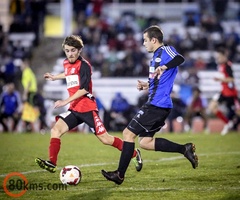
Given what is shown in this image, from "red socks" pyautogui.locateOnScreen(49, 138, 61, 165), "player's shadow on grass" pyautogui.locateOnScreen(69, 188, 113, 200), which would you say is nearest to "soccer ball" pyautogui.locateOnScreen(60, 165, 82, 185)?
"player's shadow on grass" pyautogui.locateOnScreen(69, 188, 113, 200)

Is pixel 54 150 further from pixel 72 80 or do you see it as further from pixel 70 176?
pixel 72 80

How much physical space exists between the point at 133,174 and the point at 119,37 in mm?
18431

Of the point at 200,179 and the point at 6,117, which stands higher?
the point at 200,179

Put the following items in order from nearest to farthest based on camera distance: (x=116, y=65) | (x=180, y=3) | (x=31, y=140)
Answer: (x=31, y=140) < (x=116, y=65) < (x=180, y=3)

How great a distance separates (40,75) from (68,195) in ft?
65.9

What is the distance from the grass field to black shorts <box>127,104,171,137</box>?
781 millimetres

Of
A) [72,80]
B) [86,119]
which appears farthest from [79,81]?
[86,119]

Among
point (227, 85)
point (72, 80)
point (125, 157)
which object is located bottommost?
point (227, 85)

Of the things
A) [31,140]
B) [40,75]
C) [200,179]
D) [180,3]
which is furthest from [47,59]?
[200,179]

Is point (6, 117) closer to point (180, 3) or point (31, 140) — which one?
point (31, 140)

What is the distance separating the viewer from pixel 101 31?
28609mm

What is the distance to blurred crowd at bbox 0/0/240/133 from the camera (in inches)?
1032

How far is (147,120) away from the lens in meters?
9.47

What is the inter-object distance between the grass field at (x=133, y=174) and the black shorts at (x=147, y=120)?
0.78 meters
